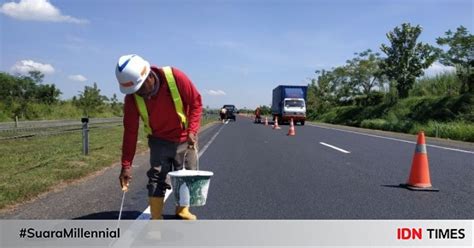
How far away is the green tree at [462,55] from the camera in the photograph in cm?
3662

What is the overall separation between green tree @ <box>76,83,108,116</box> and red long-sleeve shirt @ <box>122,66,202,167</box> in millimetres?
63376

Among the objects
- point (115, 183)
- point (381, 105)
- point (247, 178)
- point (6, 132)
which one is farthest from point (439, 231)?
point (381, 105)

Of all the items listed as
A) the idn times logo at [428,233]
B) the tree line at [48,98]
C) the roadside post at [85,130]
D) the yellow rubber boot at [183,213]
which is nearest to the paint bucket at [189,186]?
the yellow rubber boot at [183,213]

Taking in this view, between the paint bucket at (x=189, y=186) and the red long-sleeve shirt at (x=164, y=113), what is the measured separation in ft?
1.40

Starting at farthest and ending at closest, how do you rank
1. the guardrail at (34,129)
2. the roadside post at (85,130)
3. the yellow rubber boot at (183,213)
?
the guardrail at (34,129) → the roadside post at (85,130) → the yellow rubber boot at (183,213)

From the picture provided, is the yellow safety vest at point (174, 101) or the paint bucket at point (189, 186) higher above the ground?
the yellow safety vest at point (174, 101)

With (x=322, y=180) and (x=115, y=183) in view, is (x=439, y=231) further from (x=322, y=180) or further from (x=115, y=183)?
(x=115, y=183)

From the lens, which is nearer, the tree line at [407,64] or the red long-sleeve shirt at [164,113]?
the red long-sleeve shirt at [164,113]

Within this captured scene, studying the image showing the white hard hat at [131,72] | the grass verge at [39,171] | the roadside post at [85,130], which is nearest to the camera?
the white hard hat at [131,72]

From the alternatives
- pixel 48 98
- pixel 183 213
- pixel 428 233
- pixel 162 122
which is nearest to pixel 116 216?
pixel 183 213

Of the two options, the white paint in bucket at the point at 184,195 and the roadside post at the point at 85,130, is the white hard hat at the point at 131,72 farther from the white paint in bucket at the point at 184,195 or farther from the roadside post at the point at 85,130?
the roadside post at the point at 85,130

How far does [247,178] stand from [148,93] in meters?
4.85

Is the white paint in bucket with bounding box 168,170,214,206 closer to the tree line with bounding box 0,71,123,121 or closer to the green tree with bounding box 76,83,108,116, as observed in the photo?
the tree line with bounding box 0,71,123,121

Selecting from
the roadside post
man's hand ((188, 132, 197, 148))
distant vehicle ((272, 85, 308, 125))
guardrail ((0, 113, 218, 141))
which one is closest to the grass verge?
the roadside post
